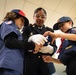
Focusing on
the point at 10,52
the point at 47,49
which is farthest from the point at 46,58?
the point at 10,52

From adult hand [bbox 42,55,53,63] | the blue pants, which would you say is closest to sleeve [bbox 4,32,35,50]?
the blue pants

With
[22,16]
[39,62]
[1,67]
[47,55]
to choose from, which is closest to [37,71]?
[39,62]

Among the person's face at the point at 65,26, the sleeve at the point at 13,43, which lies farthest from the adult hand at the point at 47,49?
the person's face at the point at 65,26

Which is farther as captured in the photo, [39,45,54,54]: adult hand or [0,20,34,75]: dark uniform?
[39,45,54,54]: adult hand

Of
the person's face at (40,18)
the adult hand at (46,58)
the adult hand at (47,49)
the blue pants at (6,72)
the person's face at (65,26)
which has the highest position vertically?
the person's face at (40,18)

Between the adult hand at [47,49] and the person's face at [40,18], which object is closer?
the adult hand at [47,49]

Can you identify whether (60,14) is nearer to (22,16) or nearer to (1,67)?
(22,16)

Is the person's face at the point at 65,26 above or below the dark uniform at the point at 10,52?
above

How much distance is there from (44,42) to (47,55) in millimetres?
277

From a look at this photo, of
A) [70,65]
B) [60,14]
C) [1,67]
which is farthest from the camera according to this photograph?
[60,14]

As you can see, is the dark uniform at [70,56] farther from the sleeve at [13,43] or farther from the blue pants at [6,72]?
the blue pants at [6,72]

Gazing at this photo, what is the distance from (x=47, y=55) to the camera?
1.78 m

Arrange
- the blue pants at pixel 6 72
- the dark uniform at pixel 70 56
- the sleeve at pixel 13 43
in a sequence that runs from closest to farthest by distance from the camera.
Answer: the blue pants at pixel 6 72 < the sleeve at pixel 13 43 < the dark uniform at pixel 70 56

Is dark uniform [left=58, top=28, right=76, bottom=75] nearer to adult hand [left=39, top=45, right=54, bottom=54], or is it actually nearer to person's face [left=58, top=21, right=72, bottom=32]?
adult hand [left=39, top=45, right=54, bottom=54]
